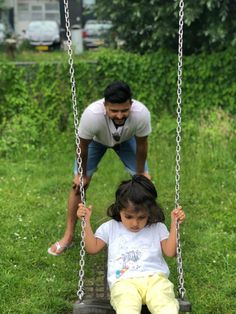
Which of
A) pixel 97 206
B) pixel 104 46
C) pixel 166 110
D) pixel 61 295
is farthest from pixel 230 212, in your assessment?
pixel 104 46

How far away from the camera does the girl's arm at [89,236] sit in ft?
10.8

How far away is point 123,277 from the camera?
3.11 meters

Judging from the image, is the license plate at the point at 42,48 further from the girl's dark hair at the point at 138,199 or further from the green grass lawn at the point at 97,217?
the girl's dark hair at the point at 138,199

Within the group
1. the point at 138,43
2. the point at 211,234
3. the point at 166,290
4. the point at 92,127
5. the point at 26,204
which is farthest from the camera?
the point at 138,43

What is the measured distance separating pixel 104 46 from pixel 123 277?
23.6 ft

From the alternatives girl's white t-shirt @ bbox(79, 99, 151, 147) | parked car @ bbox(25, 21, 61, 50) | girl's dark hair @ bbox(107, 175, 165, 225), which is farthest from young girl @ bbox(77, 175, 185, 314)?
parked car @ bbox(25, 21, 61, 50)

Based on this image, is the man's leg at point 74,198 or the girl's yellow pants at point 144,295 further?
the man's leg at point 74,198

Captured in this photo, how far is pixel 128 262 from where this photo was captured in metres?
3.18

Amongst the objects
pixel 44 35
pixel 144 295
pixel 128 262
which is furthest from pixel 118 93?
pixel 44 35

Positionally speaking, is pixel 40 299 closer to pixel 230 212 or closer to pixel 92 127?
pixel 92 127

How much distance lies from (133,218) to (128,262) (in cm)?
24

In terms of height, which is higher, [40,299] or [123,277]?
[123,277]

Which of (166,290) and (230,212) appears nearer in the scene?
(166,290)

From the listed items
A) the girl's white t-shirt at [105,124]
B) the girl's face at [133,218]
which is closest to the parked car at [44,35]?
the girl's white t-shirt at [105,124]
